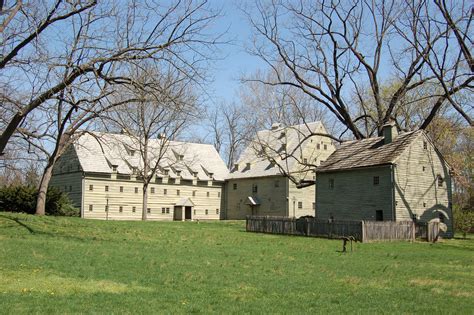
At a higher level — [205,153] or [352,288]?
[205,153]

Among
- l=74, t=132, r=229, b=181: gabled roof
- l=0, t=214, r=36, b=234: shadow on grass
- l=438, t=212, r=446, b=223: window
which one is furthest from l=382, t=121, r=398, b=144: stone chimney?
l=0, t=214, r=36, b=234: shadow on grass

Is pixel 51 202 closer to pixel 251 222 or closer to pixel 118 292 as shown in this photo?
pixel 251 222

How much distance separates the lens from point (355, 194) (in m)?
36.7

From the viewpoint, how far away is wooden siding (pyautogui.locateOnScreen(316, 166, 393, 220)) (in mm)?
34719

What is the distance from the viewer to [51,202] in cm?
3897

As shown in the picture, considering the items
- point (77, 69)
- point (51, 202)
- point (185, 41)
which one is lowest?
point (51, 202)

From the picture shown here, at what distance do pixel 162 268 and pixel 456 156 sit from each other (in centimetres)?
4526

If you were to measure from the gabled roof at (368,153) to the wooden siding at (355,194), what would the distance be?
459 mm

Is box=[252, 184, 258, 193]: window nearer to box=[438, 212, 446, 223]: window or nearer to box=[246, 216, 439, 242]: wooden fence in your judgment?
box=[246, 216, 439, 242]: wooden fence

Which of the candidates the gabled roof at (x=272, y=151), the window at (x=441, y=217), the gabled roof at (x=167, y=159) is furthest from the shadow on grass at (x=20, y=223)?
the gabled roof at (x=272, y=151)

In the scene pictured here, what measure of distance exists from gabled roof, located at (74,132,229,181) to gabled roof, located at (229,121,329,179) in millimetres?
3733

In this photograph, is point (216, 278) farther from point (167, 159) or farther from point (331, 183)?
point (167, 159)

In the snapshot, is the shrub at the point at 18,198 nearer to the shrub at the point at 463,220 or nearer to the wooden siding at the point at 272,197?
the wooden siding at the point at 272,197

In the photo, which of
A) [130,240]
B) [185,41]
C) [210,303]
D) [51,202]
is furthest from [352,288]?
[51,202]
